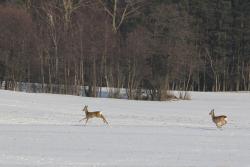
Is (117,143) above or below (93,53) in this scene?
below

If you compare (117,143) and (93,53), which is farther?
(93,53)

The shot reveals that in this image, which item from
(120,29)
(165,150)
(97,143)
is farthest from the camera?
(120,29)

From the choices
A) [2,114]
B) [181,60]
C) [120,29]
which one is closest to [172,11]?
[181,60]

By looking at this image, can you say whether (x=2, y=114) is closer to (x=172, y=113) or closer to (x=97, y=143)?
(x=172, y=113)

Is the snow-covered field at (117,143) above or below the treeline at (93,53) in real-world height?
below

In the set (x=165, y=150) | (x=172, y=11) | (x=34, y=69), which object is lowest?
(x=165, y=150)

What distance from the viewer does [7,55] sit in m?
51.8

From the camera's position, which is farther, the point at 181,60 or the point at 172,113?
the point at 181,60

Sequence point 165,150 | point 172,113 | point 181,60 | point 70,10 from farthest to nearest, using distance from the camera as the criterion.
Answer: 1. point 70,10
2. point 181,60
3. point 172,113
4. point 165,150

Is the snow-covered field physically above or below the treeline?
below

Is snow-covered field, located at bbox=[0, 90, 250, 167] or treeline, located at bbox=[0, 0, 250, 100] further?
treeline, located at bbox=[0, 0, 250, 100]

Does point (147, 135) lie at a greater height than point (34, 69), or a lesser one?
lesser

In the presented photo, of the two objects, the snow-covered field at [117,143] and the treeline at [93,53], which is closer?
the snow-covered field at [117,143]

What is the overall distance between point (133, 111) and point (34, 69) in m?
21.1
